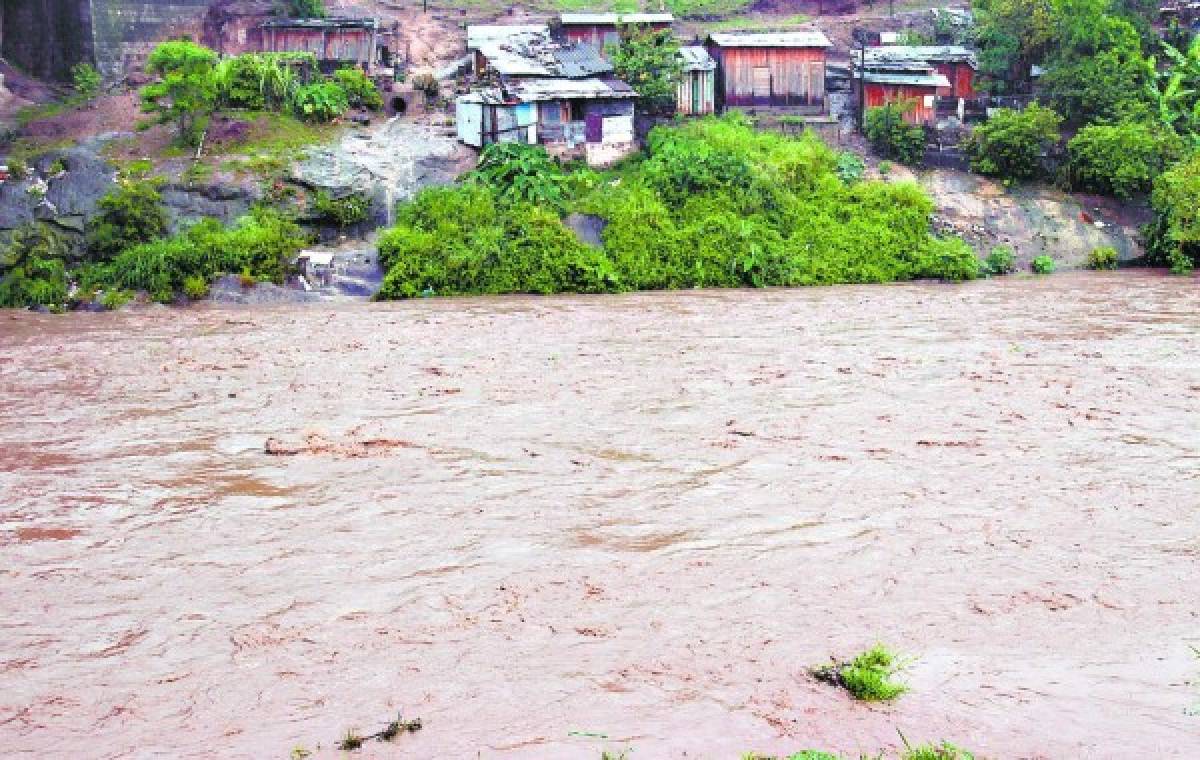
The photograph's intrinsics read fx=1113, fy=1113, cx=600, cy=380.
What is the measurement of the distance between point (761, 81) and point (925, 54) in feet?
14.9

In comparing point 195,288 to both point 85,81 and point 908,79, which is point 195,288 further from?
point 908,79

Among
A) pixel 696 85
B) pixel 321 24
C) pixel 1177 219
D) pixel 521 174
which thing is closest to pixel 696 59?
pixel 696 85

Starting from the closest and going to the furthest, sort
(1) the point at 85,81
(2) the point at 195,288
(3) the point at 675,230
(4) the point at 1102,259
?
(2) the point at 195,288
(3) the point at 675,230
(4) the point at 1102,259
(1) the point at 85,81

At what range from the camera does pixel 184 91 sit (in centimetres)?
2648

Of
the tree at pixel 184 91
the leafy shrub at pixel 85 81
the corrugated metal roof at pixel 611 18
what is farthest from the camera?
the corrugated metal roof at pixel 611 18

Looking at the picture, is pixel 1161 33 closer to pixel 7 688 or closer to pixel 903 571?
pixel 903 571

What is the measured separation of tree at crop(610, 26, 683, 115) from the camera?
2941 cm

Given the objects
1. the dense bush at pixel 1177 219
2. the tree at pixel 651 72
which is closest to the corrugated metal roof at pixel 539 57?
the tree at pixel 651 72

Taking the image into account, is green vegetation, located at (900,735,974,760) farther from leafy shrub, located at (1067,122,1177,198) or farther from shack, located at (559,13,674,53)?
shack, located at (559,13,674,53)

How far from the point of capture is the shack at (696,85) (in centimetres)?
3028

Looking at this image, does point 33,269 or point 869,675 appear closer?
point 869,675

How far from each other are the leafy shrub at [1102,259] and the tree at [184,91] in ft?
70.3

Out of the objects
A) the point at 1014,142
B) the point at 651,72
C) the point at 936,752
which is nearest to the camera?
the point at 936,752

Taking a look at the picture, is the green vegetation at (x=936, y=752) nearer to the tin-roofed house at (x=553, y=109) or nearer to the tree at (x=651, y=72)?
the tin-roofed house at (x=553, y=109)
